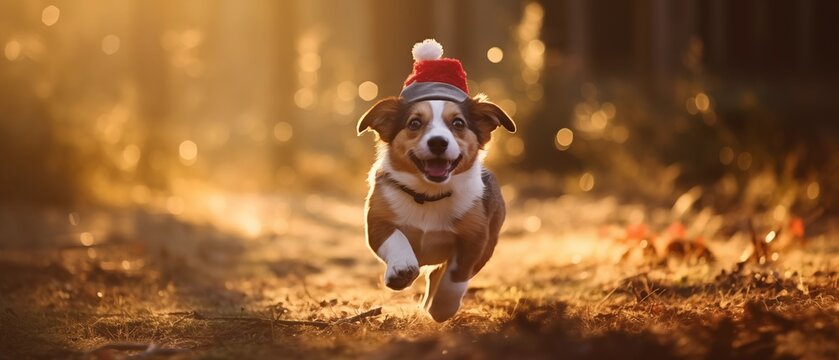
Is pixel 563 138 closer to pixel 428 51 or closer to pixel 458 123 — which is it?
pixel 428 51

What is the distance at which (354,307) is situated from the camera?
529cm

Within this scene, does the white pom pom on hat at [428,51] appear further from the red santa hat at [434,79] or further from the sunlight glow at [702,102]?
the sunlight glow at [702,102]

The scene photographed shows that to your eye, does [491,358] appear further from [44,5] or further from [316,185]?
[316,185]

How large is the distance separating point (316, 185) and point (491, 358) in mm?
10985

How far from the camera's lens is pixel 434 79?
17.3ft

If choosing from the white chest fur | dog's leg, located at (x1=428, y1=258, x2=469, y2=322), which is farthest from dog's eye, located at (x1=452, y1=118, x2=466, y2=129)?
dog's leg, located at (x1=428, y1=258, x2=469, y2=322)

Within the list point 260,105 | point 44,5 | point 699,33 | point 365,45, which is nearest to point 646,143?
point 699,33

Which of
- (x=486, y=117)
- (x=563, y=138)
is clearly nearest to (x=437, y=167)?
(x=486, y=117)

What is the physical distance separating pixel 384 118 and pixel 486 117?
50 cm

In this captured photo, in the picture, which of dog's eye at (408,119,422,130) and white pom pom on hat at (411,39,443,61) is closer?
dog's eye at (408,119,422,130)

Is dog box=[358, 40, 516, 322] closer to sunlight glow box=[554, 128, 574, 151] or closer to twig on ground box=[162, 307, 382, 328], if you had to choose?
twig on ground box=[162, 307, 382, 328]

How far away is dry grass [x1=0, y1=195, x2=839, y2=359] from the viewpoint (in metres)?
3.88

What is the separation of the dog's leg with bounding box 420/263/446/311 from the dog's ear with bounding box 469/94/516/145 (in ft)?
2.15

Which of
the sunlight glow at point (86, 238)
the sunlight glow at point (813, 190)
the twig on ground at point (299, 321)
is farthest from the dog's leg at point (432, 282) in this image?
the sunlight glow at point (813, 190)
